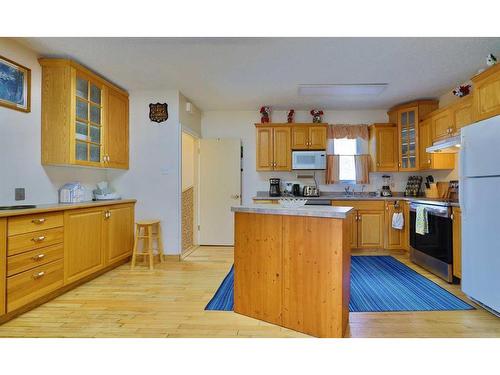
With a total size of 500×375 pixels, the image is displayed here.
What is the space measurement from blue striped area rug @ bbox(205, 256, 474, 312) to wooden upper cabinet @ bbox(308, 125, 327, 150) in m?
2.04

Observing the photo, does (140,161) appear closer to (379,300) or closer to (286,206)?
(286,206)

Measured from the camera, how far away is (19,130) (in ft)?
9.43

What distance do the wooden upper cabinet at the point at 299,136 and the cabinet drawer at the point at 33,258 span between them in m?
3.58

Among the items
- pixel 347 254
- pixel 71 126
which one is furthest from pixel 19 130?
pixel 347 254

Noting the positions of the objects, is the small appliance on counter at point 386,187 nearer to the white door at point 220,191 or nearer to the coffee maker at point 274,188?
the coffee maker at point 274,188

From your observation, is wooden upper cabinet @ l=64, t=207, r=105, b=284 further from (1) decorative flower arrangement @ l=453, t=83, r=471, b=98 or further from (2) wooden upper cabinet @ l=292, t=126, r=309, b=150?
(1) decorative flower arrangement @ l=453, t=83, r=471, b=98

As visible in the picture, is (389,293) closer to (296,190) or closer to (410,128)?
(296,190)

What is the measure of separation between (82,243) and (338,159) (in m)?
4.02

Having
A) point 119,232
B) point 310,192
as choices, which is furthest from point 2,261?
point 310,192

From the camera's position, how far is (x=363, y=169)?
199 inches

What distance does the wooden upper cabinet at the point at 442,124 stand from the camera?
3.76m

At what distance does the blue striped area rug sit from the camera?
8.46ft

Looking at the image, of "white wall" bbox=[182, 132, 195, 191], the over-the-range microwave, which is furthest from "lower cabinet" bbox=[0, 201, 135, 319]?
the over-the-range microwave

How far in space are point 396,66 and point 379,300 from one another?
2.55 metres
